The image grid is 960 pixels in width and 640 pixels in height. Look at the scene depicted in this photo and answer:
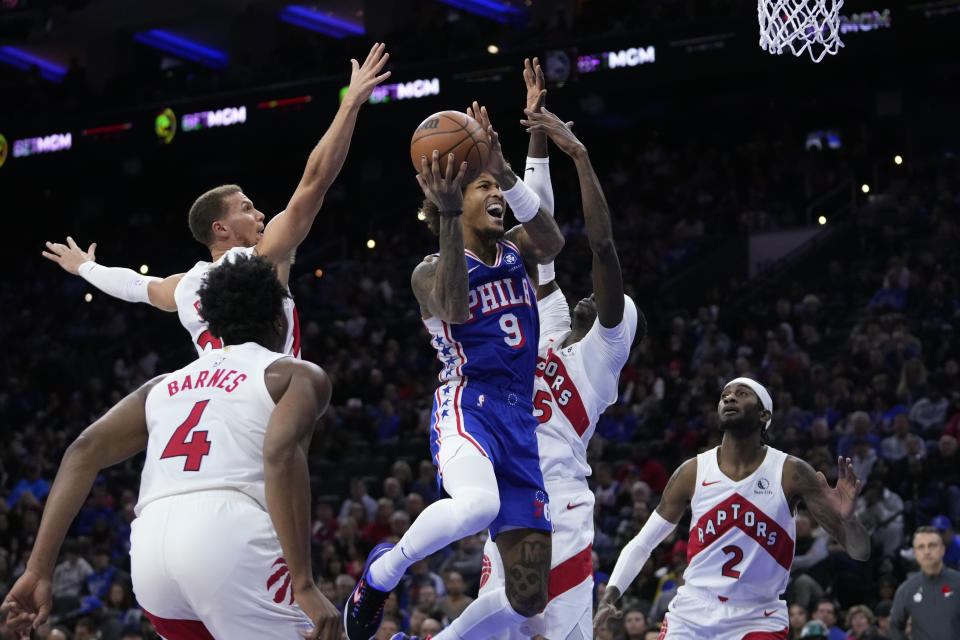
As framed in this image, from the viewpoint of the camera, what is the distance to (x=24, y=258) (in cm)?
2948

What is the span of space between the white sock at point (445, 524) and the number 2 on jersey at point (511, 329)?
76cm

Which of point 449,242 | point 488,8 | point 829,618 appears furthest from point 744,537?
point 488,8

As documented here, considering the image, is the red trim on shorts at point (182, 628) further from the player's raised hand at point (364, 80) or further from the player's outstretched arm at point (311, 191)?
the player's raised hand at point (364, 80)

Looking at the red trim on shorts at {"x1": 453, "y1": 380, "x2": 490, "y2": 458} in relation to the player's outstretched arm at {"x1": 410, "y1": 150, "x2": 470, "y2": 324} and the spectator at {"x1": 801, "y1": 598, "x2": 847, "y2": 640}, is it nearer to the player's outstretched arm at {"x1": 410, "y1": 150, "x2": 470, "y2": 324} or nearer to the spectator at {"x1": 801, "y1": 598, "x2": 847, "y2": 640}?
the player's outstretched arm at {"x1": 410, "y1": 150, "x2": 470, "y2": 324}

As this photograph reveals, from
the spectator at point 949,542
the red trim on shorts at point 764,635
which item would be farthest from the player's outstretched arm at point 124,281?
the spectator at point 949,542

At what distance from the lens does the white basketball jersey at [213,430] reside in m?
4.36

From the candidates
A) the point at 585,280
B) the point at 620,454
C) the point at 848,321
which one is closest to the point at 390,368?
the point at 585,280

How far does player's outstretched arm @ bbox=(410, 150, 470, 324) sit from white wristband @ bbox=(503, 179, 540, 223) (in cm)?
36

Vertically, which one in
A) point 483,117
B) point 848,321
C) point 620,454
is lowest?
point 620,454

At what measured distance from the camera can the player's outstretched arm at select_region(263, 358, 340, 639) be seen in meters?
4.11

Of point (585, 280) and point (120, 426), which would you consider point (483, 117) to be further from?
point (585, 280)

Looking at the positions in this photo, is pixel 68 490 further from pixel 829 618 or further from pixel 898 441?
pixel 898 441

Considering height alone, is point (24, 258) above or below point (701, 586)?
above

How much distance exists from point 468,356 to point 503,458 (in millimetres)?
A: 520
